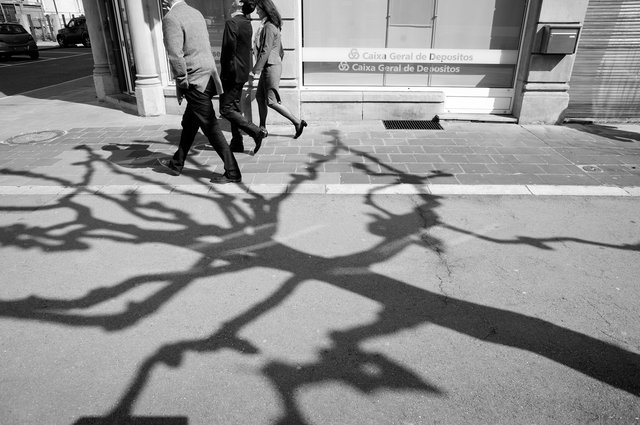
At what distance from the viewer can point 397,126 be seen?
7836 mm

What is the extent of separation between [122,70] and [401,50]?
6.40 meters

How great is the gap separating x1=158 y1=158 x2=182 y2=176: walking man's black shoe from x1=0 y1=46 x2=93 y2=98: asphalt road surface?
8709mm

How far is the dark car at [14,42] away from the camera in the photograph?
2098 cm

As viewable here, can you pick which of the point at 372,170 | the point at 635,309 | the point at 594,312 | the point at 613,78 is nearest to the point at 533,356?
the point at 594,312

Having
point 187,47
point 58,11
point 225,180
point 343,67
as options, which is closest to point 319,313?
point 225,180

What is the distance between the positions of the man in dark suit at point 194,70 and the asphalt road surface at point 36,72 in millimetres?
9594

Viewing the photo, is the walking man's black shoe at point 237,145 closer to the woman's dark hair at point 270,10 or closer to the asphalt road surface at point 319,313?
the woman's dark hair at point 270,10

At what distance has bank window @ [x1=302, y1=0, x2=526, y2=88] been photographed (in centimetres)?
779

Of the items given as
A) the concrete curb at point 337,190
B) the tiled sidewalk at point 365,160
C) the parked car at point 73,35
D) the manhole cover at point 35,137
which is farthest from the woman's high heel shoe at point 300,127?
the parked car at point 73,35

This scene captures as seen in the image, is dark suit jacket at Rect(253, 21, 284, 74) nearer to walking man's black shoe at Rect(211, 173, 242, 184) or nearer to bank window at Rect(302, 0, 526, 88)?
bank window at Rect(302, 0, 526, 88)

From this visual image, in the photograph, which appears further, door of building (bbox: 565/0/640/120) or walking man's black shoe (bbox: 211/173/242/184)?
door of building (bbox: 565/0/640/120)

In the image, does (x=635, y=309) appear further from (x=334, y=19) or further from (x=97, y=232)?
(x=334, y=19)

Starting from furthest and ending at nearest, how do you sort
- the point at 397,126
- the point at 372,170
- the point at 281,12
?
the point at 397,126 → the point at 281,12 → the point at 372,170

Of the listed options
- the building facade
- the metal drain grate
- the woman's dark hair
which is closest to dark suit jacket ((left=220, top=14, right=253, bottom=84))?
the woman's dark hair
